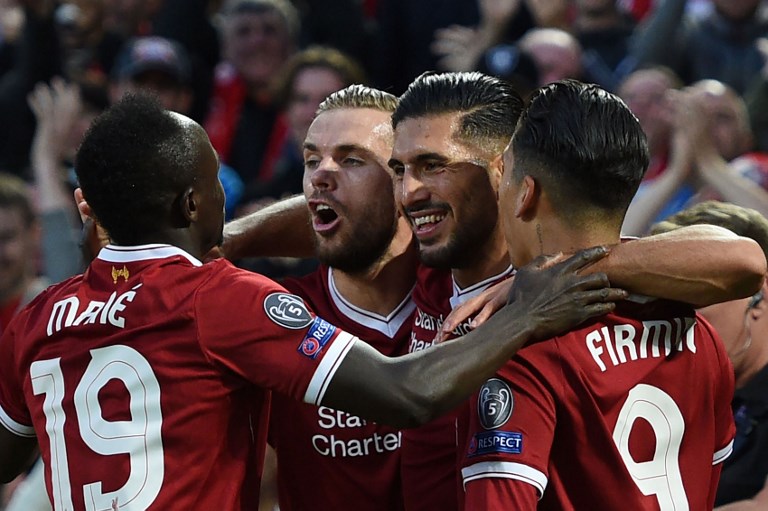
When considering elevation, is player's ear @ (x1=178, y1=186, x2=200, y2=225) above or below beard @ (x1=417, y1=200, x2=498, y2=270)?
above

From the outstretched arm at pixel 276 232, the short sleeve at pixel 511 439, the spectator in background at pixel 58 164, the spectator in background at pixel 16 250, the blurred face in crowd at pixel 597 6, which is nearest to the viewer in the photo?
the short sleeve at pixel 511 439

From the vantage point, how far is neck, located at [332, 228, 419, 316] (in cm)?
378

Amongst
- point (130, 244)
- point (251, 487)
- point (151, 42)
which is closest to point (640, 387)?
point (251, 487)

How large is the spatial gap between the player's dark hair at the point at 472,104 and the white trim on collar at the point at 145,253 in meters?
0.85

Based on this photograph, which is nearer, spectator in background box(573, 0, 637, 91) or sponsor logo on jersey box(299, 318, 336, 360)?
sponsor logo on jersey box(299, 318, 336, 360)

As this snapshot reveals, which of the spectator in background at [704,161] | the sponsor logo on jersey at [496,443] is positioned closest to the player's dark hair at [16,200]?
the spectator in background at [704,161]

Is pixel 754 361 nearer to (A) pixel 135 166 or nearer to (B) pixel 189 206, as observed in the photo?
(B) pixel 189 206

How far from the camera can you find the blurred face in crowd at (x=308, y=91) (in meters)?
7.14

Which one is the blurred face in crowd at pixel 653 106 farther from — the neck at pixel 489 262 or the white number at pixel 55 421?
the white number at pixel 55 421

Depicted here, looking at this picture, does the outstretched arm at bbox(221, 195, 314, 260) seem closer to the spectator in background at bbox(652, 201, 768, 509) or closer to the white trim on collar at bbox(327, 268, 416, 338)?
the white trim on collar at bbox(327, 268, 416, 338)

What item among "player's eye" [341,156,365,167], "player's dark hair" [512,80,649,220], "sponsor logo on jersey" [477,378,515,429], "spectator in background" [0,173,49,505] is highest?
"player's dark hair" [512,80,649,220]

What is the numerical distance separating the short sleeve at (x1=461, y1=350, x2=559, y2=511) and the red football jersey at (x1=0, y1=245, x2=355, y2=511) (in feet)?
1.18

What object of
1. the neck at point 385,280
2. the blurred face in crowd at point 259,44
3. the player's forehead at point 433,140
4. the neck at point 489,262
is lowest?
the blurred face in crowd at point 259,44

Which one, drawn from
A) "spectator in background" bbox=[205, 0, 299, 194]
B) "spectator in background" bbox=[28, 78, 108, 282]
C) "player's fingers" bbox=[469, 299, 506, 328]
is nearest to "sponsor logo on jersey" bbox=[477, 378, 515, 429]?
"player's fingers" bbox=[469, 299, 506, 328]
